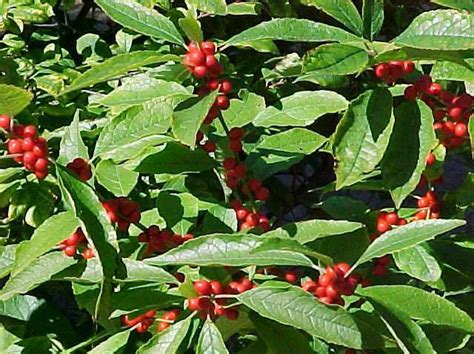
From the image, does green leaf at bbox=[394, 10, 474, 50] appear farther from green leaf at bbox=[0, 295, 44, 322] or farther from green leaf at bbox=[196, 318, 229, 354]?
green leaf at bbox=[0, 295, 44, 322]

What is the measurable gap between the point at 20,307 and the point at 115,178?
1.35 feet

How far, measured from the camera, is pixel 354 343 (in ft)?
3.72

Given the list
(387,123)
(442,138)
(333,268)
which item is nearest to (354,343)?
(333,268)

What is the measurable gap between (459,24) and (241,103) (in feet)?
1.58

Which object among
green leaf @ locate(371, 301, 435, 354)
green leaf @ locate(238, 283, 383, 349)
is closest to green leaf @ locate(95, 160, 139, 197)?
green leaf @ locate(238, 283, 383, 349)

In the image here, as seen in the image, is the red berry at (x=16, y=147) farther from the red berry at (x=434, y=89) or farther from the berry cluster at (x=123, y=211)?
the red berry at (x=434, y=89)

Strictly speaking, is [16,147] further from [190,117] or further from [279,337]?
[279,337]

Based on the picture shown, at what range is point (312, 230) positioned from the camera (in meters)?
1.29

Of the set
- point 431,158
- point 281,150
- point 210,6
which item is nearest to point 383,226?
point 431,158

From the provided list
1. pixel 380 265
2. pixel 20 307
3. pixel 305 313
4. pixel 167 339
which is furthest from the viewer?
pixel 20 307

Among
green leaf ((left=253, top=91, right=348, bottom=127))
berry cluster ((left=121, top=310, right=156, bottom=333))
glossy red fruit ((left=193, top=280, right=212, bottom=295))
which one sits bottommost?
berry cluster ((left=121, top=310, right=156, bottom=333))

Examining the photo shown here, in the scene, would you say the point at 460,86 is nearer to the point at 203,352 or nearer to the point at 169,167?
the point at 169,167

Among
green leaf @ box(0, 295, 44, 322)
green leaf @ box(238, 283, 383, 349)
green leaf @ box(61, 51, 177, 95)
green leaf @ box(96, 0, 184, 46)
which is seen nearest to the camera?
green leaf @ box(238, 283, 383, 349)

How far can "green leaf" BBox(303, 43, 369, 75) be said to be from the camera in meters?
1.14
